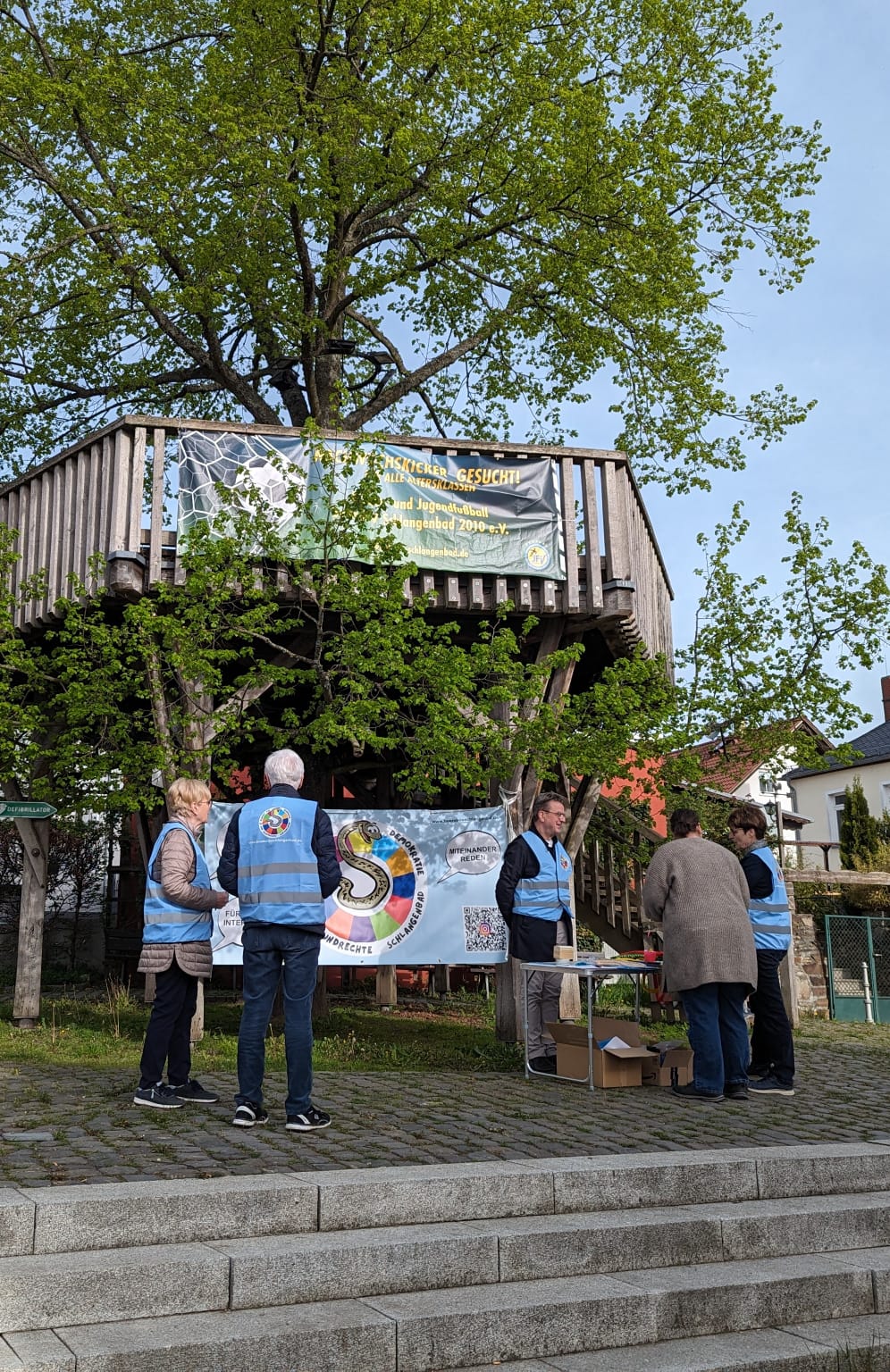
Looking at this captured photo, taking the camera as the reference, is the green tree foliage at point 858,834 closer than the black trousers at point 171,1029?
No

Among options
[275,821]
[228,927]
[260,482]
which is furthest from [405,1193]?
[260,482]

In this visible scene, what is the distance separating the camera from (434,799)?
667 inches

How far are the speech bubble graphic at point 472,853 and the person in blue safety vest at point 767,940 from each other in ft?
9.85

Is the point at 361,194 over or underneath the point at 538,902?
over

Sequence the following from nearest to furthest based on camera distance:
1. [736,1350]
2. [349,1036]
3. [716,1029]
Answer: [736,1350], [716,1029], [349,1036]

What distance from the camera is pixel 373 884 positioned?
36.2 ft

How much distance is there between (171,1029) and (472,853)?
4452 mm

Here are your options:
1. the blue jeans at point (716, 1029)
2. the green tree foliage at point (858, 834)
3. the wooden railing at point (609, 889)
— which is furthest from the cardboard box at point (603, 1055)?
the green tree foliage at point (858, 834)

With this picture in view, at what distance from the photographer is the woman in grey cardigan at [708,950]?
25.9 feet

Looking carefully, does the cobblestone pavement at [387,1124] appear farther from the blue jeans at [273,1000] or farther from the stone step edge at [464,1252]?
the stone step edge at [464,1252]

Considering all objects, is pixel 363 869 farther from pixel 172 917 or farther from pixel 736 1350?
pixel 736 1350

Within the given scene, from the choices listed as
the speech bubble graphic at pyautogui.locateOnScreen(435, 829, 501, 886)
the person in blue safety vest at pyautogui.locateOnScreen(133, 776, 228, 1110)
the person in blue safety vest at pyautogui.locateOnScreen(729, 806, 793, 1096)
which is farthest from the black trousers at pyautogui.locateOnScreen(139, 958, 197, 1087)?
the speech bubble graphic at pyautogui.locateOnScreen(435, 829, 501, 886)

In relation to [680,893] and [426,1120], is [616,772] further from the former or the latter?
[426,1120]

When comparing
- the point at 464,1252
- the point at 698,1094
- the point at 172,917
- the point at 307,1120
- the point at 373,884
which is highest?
the point at 373,884
